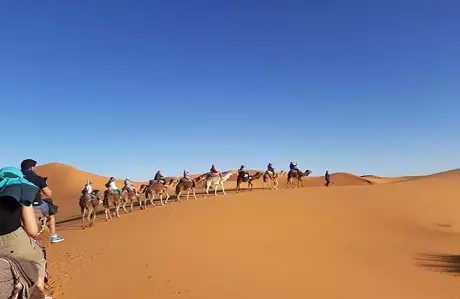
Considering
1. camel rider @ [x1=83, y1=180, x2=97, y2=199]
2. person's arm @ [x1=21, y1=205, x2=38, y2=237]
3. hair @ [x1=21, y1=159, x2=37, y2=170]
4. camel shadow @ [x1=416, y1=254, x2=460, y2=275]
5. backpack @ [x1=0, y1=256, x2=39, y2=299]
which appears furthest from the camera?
camel rider @ [x1=83, y1=180, x2=97, y2=199]

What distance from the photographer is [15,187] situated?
4453 mm

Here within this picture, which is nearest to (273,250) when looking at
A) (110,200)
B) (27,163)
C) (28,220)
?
(27,163)

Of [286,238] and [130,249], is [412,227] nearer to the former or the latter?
[286,238]

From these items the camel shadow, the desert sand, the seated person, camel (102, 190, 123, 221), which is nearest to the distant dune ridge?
camel (102, 190, 123, 221)

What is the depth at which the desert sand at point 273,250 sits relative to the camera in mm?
9938

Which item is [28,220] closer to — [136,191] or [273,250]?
[273,250]

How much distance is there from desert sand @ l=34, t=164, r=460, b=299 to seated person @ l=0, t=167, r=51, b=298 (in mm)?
4758

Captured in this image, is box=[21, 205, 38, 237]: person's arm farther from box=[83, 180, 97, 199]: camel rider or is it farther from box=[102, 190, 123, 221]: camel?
box=[102, 190, 123, 221]: camel

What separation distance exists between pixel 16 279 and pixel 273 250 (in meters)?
10.2

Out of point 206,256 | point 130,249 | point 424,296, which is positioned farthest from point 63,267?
point 424,296

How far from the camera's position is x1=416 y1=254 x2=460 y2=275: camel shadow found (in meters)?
12.4

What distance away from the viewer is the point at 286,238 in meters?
15.4

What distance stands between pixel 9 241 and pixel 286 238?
11.9 meters

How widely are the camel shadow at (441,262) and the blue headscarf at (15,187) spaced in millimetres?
11718
